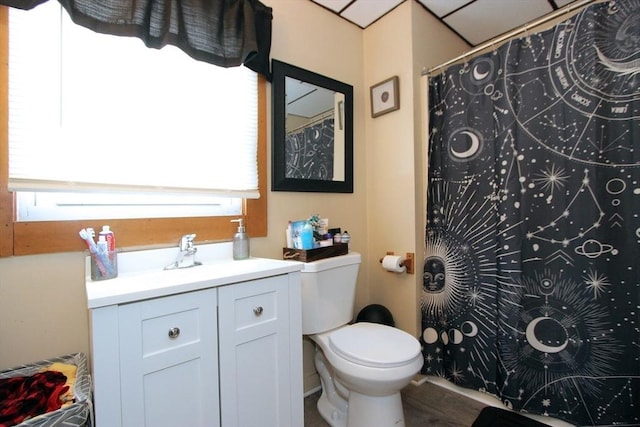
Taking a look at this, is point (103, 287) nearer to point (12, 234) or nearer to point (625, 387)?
point (12, 234)

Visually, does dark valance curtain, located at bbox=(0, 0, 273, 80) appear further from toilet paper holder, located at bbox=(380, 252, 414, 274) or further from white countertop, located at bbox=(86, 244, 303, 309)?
toilet paper holder, located at bbox=(380, 252, 414, 274)

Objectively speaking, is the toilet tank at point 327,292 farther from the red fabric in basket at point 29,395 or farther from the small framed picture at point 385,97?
the small framed picture at point 385,97

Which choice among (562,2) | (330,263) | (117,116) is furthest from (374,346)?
(562,2)

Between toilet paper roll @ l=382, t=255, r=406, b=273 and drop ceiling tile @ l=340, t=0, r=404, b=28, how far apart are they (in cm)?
155

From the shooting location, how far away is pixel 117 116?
1.16 metres

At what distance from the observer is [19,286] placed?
982 millimetres

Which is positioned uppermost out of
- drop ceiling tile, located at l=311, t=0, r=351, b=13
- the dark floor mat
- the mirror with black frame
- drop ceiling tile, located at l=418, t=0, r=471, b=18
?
drop ceiling tile, located at l=311, t=0, r=351, b=13

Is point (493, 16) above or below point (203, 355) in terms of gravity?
above

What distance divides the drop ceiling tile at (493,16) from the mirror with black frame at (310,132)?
86cm

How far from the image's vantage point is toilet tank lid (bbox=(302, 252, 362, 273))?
4.70 feet

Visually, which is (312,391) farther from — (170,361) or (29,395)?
(29,395)

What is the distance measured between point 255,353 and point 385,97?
65.7 inches

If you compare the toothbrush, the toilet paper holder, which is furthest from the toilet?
the toothbrush

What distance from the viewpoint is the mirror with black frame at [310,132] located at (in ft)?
5.29
